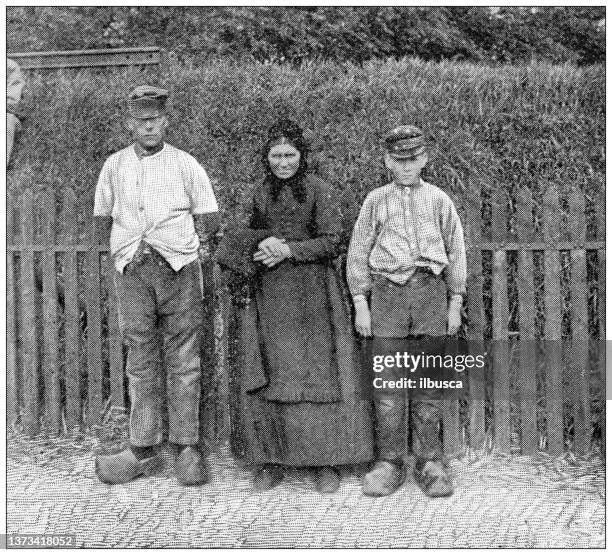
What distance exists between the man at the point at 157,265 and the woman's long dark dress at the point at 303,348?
0.34m

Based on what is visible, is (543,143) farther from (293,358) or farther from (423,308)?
(293,358)

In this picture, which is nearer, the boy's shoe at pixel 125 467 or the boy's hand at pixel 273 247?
the boy's hand at pixel 273 247

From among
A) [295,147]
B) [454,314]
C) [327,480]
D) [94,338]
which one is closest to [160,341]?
[94,338]

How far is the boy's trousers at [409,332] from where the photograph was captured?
4.47 metres

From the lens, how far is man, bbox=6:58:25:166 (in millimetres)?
4930

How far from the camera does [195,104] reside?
5113 millimetres

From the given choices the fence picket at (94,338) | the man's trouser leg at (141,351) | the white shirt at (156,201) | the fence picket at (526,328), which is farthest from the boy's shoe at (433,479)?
the fence picket at (94,338)

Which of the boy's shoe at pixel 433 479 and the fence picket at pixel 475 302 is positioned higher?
the fence picket at pixel 475 302

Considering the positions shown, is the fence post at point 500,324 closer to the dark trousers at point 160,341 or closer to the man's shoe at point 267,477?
the man's shoe at point 267,477

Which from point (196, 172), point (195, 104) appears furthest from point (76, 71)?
point (196, 172)

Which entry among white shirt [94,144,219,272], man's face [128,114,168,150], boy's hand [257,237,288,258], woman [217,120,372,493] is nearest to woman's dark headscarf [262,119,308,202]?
woman [217,120,372,493]

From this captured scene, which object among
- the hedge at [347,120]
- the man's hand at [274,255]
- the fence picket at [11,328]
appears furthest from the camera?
the fence picket at [11,328]

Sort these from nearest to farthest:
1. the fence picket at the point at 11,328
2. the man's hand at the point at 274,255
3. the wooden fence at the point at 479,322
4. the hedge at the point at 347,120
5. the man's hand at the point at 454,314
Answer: the man's hand at the point at 274,255, the man's hand at the point at 454,314, the wooden fence at the point at 479,322, the hedge at the point at 347,120, the fence picket at the point at 11,328

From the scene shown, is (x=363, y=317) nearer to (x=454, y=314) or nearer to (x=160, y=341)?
(x=454, y=314)
